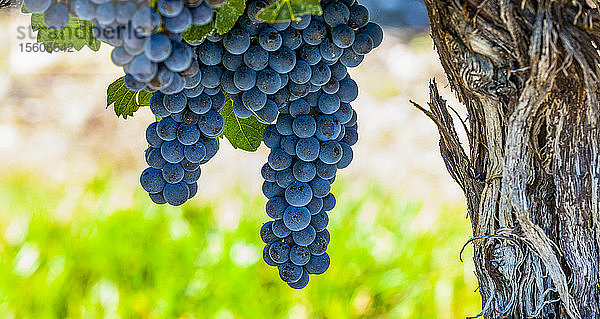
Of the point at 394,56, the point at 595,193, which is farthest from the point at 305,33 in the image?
the point at 394,56

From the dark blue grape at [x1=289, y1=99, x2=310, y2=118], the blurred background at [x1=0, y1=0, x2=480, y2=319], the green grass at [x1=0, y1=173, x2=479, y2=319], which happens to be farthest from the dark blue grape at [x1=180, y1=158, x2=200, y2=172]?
the green grass at [x1=0, y1=173, x2=479, y2=319]

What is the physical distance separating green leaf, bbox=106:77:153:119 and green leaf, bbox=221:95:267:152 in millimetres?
79

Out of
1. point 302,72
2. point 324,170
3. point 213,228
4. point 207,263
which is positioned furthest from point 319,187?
point 213,228

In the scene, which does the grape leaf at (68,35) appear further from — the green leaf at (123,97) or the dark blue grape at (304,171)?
the dark blue grape at (304,171)

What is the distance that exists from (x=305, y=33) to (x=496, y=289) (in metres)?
0.27

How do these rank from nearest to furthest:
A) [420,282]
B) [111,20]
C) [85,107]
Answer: [111,20] < [420,282] < [85,107]

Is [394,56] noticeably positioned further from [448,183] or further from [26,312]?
[26,312]

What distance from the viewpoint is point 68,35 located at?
52 centimetres

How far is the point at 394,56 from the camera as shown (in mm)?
3035

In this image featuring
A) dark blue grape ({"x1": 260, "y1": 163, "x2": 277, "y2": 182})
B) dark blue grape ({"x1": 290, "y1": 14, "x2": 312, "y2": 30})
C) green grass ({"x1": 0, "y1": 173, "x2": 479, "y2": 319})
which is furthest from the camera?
green grass ({"x1": 0, "y1": 173, "x2": 479, "y2": 319})

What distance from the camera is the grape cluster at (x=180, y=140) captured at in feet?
1.61

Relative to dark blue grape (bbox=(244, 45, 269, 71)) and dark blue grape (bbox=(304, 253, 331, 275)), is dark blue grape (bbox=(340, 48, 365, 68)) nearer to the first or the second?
dark blue grape (bbox=(244, 45, 269, 71))

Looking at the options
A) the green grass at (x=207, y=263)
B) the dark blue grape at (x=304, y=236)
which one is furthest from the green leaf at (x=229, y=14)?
the green grass at (x=207, y=263)

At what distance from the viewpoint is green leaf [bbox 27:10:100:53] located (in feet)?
1.66
